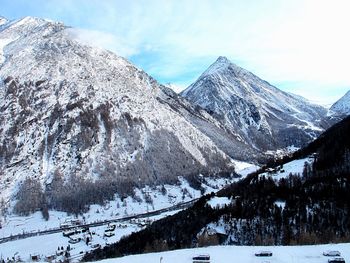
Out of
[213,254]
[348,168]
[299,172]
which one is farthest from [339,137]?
[213,254]

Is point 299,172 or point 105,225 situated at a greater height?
point 299,172

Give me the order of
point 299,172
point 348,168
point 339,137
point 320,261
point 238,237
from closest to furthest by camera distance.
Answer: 1. point 320,261
2. point 238,237
3. point 348,168
4. point 299,172
5. point 339,137

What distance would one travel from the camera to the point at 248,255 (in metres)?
45.0

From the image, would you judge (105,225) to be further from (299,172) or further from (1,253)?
(299,172)

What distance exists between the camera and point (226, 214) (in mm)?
117062

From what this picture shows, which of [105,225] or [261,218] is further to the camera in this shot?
[105,225]

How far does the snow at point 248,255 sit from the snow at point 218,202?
81.6 meters

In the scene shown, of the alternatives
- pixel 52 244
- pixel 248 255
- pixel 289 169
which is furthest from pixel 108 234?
pixel 248 255

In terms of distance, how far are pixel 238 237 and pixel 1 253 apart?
97.6m

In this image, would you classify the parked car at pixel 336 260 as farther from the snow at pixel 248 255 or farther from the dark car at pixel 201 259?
the dark car at pixel 201 259

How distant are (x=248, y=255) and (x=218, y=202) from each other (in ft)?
306

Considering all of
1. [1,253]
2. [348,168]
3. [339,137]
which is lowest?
[1,253]

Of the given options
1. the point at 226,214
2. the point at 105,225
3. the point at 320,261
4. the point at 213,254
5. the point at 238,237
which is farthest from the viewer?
the point at 105,225

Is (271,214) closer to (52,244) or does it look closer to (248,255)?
(248,255)
